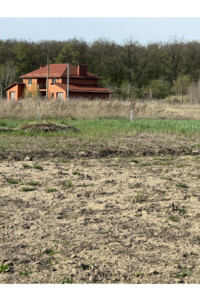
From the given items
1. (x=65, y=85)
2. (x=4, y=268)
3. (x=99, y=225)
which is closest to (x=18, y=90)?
(x=65, y=85)

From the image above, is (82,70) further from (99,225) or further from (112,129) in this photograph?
(99,225)

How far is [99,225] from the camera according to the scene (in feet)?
19.9

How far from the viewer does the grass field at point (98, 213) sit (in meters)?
4.63

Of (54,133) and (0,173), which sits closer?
(0,173)

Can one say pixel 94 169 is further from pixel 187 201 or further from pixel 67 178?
pixel 187 201

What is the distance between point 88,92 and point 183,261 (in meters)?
47.5

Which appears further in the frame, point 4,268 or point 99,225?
point 99,225

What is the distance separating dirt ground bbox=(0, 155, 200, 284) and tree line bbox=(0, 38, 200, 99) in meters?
51.8

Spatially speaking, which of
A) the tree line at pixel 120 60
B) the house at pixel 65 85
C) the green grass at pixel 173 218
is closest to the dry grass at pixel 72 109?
the green grass at pixel 173 218

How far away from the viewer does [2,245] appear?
17.2ft

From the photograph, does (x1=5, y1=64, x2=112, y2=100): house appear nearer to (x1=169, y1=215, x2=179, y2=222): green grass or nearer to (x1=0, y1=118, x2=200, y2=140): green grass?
(x1=0, y1=118, x2=200, y2=140): green grass

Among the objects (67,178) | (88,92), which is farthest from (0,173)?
(88,92)

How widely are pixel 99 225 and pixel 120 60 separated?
58.1 meters

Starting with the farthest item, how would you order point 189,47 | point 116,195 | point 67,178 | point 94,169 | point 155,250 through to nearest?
1. point 189,47
2. point 94,169
3. point 67,178
4. point 116,195
5. point 155,250
